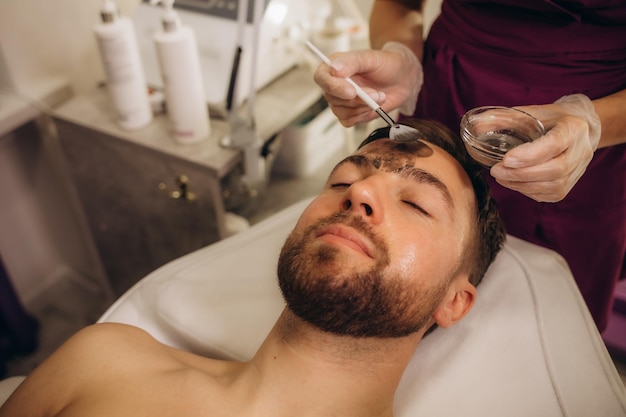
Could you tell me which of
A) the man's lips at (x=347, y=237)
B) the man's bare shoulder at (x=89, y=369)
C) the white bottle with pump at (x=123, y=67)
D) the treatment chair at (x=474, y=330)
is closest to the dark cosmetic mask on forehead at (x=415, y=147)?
the man's lips at (x=347, y=237)

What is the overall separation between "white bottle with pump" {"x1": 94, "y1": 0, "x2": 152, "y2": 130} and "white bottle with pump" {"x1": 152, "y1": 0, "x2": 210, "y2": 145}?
12cm

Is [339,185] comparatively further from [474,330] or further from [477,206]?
[474,330]

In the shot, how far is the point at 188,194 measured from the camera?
1426 millimetres

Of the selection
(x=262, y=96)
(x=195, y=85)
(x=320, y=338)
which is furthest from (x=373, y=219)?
(x=262, y=96)

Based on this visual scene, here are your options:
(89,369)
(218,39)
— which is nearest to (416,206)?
(89,369)

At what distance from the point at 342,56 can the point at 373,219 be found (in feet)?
1.12

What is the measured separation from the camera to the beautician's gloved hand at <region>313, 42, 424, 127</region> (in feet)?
3.25

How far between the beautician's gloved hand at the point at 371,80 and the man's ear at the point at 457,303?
397 millimetres

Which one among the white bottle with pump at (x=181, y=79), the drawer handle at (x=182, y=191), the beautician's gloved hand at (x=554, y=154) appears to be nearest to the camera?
the beautician's gloved hand at (x=554, y=154)

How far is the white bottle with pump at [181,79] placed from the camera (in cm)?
123

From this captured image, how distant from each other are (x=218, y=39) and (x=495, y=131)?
89 centimetres

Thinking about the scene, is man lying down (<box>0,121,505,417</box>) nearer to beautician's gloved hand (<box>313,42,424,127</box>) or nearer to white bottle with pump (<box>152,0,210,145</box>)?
beautician's gloved hand (<box>313,42,424,127</box>)

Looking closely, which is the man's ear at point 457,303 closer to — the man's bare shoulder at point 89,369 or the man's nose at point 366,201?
the man's nose at point 366,201

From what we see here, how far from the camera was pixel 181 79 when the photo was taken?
1287 mm
